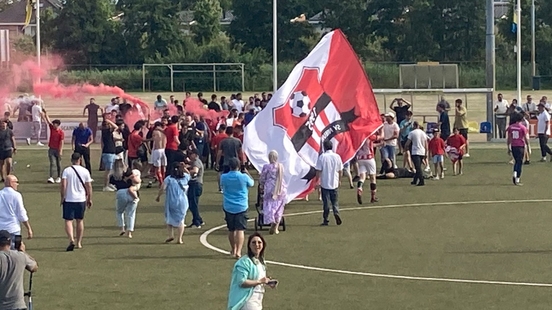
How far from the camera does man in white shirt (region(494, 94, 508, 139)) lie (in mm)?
42594

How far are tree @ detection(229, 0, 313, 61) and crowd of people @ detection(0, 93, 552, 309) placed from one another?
43.1m

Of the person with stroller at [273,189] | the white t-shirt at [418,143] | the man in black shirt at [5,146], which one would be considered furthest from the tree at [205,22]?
the person with stroller at [273,189]

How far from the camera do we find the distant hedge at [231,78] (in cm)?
7544

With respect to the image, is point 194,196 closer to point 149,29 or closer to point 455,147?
point 455,147

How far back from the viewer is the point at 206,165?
114 ft

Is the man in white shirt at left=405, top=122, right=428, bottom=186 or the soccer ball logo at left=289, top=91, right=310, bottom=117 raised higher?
the soccer ball logo at left=289, top=91, right=310, bottom=117

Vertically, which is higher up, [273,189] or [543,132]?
[543,132]

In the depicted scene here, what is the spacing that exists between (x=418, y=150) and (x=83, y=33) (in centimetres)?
6017

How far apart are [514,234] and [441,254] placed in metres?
2.84

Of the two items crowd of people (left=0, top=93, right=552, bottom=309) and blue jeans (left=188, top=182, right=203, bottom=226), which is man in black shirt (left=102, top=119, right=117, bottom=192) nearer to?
crowd of people (left=0, top=93, right=552, bottom=309)

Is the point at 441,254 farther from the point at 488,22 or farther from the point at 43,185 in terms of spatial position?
the point at 488,22

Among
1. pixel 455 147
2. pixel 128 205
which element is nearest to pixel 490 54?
pixel 455 147

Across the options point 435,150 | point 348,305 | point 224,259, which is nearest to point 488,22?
point 435,150

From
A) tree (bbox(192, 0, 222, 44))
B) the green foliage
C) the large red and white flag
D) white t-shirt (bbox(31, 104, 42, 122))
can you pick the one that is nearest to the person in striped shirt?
the large red and white flag
